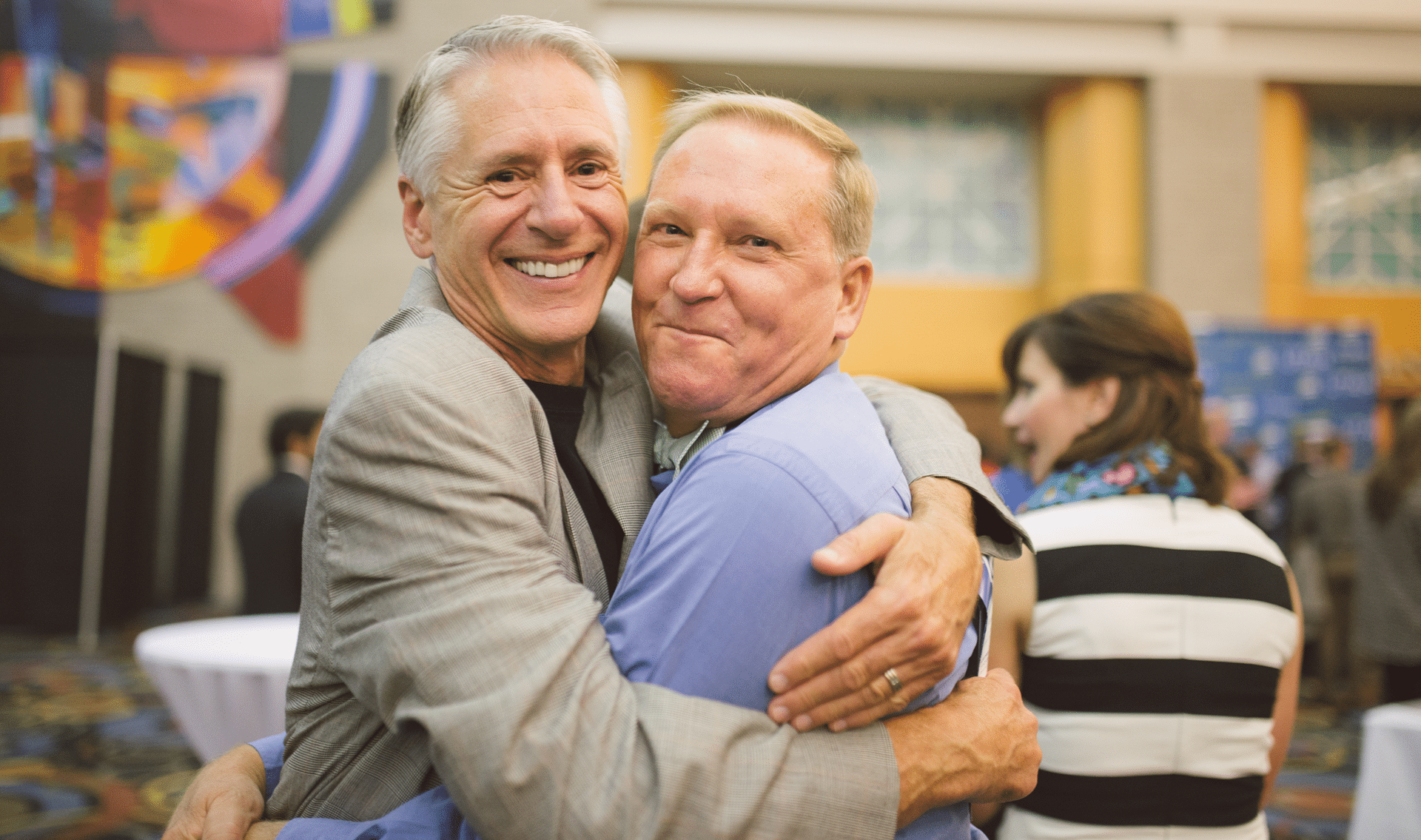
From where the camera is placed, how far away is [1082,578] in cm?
182

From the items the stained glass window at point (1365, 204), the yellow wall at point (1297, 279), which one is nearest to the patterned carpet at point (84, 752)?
the yellow wall at point (1297, 279)

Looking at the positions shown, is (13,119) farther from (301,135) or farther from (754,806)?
(754,806)

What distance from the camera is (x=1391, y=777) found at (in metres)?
2.47

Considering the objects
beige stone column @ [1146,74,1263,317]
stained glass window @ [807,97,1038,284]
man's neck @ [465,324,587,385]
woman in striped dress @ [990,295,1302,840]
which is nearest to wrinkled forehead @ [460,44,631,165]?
man's neck @ [465,324,587,385]

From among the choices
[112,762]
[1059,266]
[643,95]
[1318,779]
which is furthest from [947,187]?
[112,762]

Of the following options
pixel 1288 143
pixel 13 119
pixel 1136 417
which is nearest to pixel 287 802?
pixel 1136 417

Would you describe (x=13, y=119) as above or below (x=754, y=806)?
above

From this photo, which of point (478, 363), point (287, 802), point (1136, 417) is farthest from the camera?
point (1136, 417)

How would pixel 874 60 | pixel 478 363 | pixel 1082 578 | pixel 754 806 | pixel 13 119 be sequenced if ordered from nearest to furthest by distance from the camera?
1. pixel 754 806
2. pixel 478 363
3. pixel 1082 578
4. pixel 13 119
5. pixel 874 60

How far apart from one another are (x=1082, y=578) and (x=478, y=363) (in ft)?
4.02

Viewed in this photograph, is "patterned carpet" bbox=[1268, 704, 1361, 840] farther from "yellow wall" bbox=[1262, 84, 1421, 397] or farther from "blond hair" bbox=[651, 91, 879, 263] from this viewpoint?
"yellow wall" bbox=[1262, 84, 1421, 397]

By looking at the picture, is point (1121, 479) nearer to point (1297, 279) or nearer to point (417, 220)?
point (417, 220)

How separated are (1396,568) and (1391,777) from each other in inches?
100

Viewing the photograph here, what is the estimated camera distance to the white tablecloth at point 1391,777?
2.43 metres
